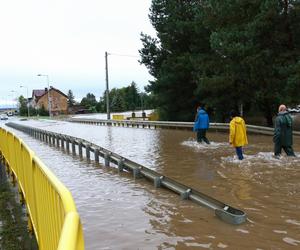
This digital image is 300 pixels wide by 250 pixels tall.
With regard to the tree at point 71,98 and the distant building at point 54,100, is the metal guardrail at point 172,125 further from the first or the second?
the tree at point 71,98

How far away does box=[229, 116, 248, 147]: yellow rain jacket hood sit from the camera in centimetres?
1348

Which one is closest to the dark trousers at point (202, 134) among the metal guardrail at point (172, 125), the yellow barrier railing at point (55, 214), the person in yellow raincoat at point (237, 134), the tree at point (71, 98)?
the metal guardrail at point (172, 125)

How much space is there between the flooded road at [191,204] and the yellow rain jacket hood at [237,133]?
0.57 metres

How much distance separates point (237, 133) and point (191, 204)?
5669mm

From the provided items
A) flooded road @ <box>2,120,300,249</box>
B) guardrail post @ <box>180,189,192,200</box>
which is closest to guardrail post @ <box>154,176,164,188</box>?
flooded road @ <box>2,120,300,249</box>

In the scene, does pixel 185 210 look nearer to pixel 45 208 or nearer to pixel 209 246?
pixel 209 246

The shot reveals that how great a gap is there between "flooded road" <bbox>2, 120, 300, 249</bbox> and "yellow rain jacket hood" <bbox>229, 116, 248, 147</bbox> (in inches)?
22.6

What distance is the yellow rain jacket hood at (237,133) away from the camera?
1348 cm

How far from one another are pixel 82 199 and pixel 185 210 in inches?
95.1

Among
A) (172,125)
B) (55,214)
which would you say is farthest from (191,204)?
(172,125)

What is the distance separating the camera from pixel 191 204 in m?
8.31

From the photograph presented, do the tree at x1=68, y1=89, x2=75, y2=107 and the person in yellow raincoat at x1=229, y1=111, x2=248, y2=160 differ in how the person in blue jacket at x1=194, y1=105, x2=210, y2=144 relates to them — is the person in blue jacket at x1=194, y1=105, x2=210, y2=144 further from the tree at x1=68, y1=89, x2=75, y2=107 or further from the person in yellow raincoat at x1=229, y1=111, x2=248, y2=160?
the tree at x1=68, y1=89, x2=75, y2=107

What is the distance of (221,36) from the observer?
79.5ft

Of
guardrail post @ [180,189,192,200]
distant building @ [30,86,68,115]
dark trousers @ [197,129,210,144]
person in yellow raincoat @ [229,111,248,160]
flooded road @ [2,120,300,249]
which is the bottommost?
flooded road @ [2,120,300,249]
